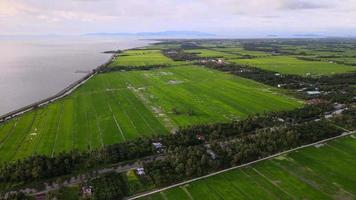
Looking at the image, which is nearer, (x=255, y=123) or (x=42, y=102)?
(x=255, y=123)

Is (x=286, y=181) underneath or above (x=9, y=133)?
above

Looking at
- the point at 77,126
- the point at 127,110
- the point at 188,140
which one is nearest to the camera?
the point at 188,140

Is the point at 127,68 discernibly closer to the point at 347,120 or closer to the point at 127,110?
the point at 127,110

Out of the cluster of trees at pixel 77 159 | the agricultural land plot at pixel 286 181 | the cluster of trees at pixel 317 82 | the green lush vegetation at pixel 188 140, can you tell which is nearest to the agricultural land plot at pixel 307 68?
the cluster of trees at pixel 317 82

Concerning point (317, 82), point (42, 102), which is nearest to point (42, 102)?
point (42, 102)

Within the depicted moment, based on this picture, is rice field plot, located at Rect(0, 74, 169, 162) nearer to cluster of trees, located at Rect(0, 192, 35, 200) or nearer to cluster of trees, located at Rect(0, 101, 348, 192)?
cluster of trees, located at Rect(0, 101, 348, 192)

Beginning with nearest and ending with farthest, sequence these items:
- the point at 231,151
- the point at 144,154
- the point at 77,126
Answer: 1. the point at 231,151
2. the point at 144,154
3. the point at 77,126

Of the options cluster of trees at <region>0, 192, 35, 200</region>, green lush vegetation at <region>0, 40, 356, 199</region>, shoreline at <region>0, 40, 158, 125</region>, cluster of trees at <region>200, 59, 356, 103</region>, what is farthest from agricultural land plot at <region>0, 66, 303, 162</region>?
cluster of trees at <region>0, 192, 35, 200</region>
